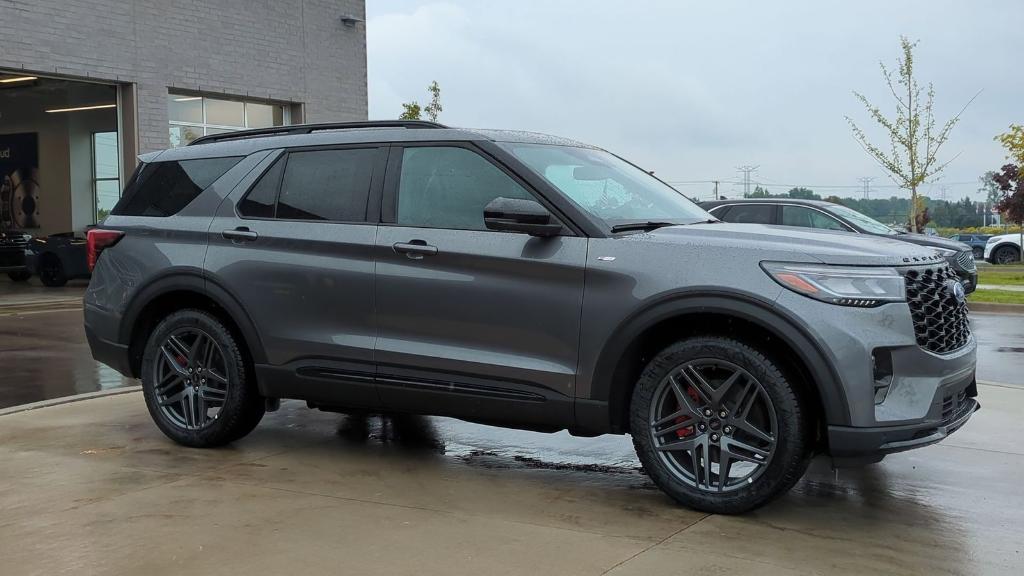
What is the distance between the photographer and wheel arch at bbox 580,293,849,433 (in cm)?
462

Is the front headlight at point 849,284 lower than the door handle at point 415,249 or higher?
lower

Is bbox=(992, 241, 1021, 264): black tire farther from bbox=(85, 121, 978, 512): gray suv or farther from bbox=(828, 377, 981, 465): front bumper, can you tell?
bbox=(828, 377, 981, 465): front bumper

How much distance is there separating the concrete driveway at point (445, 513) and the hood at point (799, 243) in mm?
1227

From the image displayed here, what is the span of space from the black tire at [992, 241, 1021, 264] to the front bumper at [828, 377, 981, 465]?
115ft

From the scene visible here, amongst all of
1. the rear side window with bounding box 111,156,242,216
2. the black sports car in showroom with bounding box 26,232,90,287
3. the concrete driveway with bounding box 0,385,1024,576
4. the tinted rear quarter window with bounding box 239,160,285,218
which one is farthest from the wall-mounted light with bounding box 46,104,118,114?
the concrete driveway with bounding box 0,385,1024,576

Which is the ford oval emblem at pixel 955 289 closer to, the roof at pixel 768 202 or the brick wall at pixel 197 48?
the roof at pixel 768 202

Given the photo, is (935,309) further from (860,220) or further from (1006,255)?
(1006,255)

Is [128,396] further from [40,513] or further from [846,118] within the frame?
[846,118]

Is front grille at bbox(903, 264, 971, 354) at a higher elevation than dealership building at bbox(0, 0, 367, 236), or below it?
below

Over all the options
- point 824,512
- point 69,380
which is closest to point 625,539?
point 824,512

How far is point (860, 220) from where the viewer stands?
1566 centimetres

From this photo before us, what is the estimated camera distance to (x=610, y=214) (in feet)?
17.9

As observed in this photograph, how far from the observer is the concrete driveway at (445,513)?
4.32 m

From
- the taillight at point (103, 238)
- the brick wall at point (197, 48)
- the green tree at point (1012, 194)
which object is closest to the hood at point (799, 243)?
the taillight at point (103, 238)
